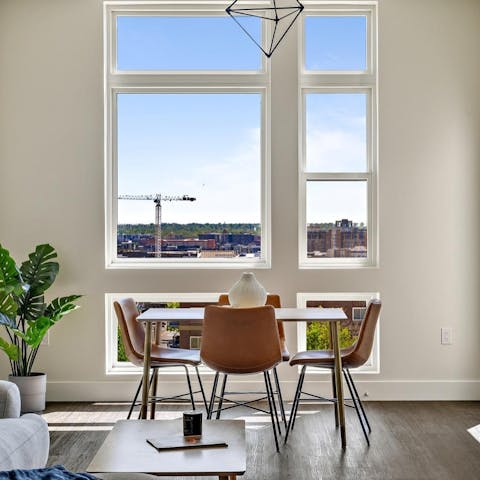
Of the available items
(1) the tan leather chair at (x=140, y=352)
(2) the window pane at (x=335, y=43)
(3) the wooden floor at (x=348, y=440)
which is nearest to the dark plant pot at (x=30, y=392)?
(3) the wooden floor at (x=348, y=440)

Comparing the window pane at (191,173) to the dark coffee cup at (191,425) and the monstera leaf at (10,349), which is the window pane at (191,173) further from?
the dark coffee cup at (191,425)

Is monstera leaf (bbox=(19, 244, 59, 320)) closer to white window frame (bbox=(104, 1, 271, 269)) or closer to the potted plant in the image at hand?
the potted plant

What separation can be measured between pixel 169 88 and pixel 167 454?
3.57 m

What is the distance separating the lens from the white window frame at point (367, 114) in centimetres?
556

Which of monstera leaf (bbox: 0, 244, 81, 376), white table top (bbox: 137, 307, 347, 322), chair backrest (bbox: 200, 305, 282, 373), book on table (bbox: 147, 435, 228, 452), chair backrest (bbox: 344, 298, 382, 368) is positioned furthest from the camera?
monstera leaf (bbox: 0, 244, 81, 376)

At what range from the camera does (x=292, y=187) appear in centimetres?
545

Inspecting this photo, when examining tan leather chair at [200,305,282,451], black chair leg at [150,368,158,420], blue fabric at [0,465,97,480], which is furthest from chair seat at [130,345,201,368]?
blue fabric at [0,465,97,480]

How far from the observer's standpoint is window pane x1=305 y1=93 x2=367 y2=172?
5.62m

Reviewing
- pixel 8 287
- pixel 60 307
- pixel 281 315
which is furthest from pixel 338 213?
pixel 8 287

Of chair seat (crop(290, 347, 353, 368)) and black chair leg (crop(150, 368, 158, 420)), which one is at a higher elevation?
chair seat (crop(290, 347, 353, 368))

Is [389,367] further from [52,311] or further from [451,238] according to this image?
[52,311]

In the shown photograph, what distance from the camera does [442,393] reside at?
5402mm

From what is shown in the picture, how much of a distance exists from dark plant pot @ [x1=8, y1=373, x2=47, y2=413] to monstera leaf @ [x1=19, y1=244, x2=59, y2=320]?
17.0 inches

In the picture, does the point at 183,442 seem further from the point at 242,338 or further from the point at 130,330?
the point at 130,330
